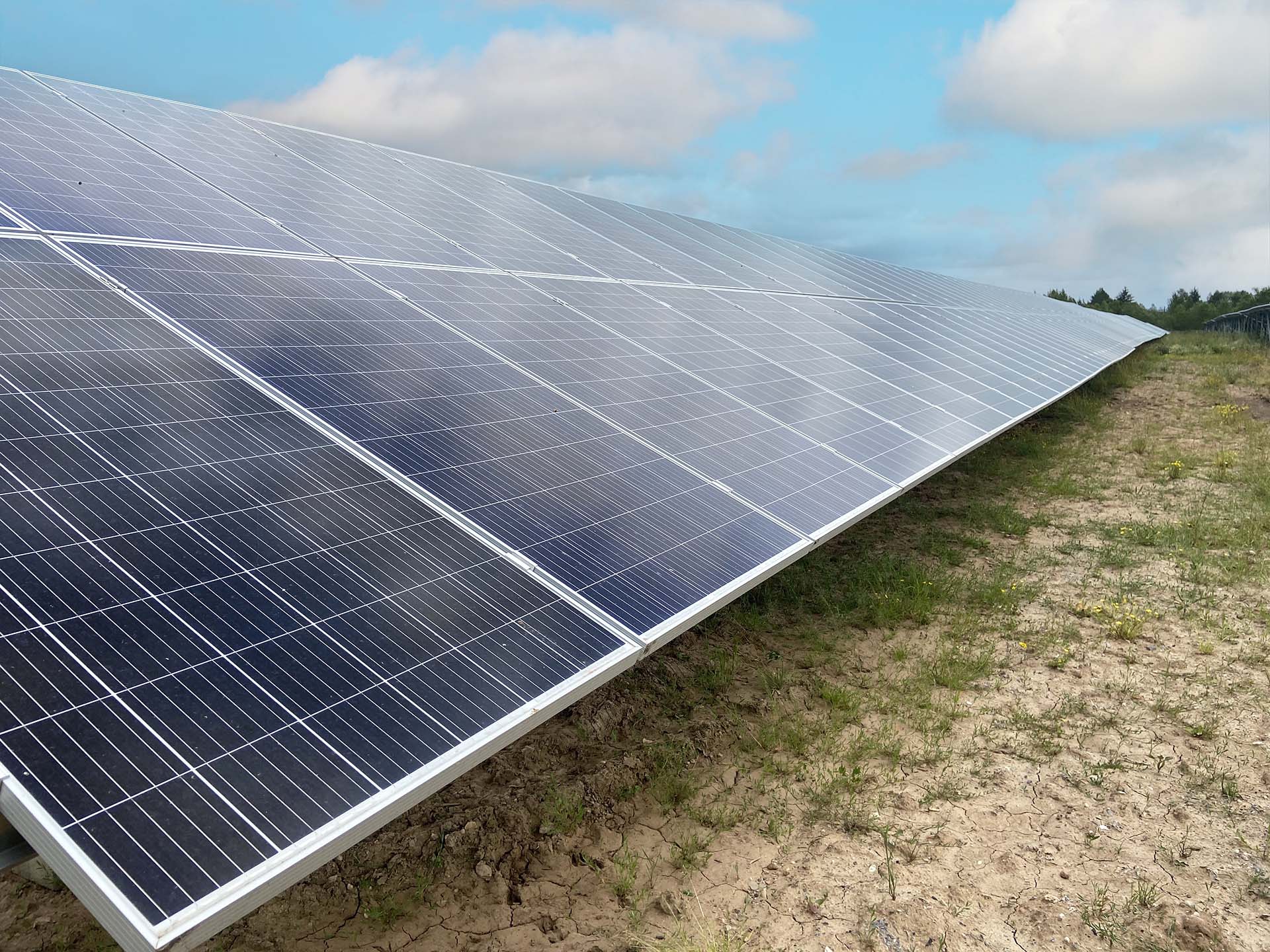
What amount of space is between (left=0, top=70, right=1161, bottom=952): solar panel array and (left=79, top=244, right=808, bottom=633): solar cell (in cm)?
3

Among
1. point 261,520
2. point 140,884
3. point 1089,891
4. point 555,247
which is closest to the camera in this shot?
point 140,884

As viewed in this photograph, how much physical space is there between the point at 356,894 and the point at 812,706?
471 centimetres

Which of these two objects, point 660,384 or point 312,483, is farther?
point 660,384

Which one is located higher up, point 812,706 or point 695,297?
point 695,297

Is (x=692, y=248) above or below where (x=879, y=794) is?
above

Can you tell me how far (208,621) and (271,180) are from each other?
9757 mm

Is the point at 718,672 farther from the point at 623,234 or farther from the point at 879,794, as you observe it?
the point at 623,234

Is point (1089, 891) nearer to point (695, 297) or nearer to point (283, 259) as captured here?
point (283, 259)

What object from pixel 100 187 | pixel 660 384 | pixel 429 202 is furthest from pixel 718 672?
pixel 429 202

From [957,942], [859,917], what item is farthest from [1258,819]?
[859,917]

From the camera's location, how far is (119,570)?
183 inches

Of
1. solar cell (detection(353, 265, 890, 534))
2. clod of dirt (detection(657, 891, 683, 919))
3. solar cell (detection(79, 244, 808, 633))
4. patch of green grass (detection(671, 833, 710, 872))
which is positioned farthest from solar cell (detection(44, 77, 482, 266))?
clod of dirt (detection(657, 891, 683, 919))

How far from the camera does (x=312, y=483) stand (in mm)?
5945

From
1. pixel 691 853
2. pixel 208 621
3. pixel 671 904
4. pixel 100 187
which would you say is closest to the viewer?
pixel 208 621
